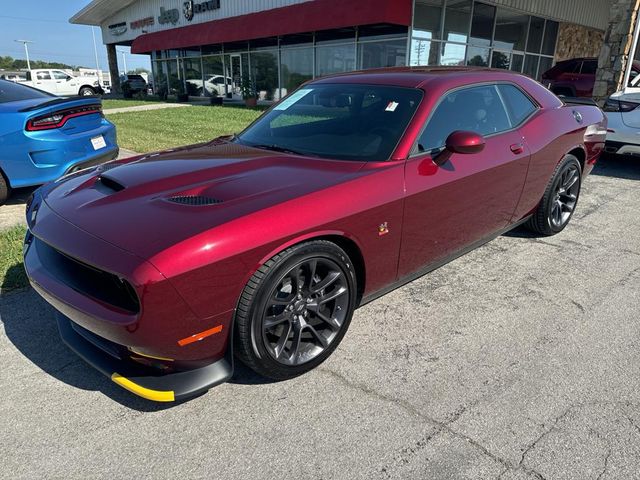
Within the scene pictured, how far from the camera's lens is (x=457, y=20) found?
651 inches

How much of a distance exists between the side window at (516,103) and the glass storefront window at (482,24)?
49.6 ft

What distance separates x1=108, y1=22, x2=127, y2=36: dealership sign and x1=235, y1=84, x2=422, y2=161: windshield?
3350 cm

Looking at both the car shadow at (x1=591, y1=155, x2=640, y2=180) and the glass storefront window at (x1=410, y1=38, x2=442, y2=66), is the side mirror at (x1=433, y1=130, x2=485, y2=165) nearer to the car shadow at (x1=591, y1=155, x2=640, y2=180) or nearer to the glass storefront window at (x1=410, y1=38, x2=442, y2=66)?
the car shadow at (x1=591, y1=155, x2=640, y2=180)

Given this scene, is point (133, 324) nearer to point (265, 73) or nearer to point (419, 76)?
point (419, 76)

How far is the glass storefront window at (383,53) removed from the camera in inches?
611

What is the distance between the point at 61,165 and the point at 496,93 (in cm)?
454

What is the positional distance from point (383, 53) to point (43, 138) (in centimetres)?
1335

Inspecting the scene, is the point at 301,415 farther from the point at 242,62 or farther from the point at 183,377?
the point at 242,62

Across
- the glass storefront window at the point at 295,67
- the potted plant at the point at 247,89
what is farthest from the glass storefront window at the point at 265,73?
the glass storefront window at the point at 295,67

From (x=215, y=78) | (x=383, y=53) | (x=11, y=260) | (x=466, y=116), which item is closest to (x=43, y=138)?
(x=11, y=260)

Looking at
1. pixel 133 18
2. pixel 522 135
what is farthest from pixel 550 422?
pixel 133 18

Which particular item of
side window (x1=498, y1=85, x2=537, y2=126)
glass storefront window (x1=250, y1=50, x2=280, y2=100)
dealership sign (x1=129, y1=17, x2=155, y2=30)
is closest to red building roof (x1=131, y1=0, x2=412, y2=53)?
glass storefront window (x1=250, y1=50, x2=280, y2=100)

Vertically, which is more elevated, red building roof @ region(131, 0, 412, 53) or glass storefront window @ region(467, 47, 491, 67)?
red building roof @ region(131, 0, 412, 53)

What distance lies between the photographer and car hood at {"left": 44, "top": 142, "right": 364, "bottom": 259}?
2109 millimetres
